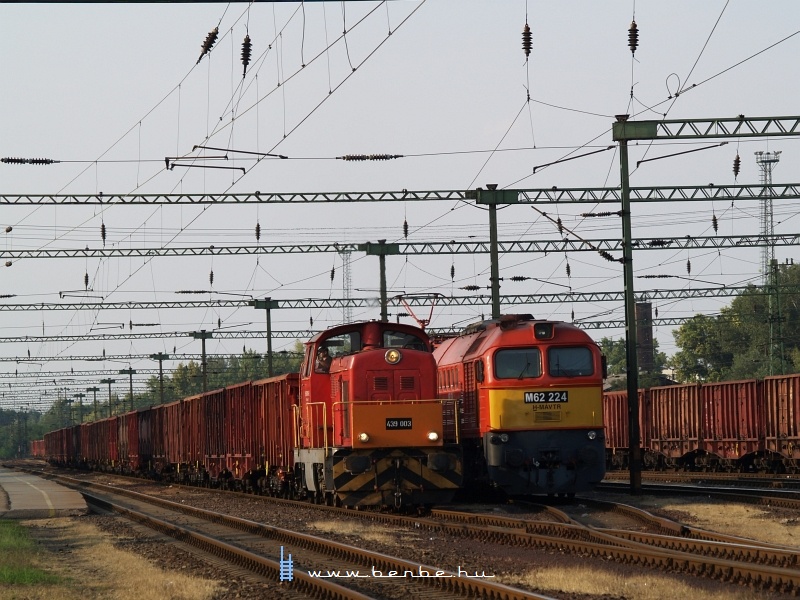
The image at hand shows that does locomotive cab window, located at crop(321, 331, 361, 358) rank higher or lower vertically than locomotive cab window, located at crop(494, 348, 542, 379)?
higher

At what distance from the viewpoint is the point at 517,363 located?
2311cm

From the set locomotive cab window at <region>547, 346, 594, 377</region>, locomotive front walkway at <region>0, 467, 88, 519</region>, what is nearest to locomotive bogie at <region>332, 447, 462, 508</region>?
locomotive cab window at <region>547, 346, 594, 377</region>

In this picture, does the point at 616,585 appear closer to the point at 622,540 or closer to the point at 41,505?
the point at 622,540

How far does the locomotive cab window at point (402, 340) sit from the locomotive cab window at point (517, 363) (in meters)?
1.56

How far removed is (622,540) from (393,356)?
26.3 feet

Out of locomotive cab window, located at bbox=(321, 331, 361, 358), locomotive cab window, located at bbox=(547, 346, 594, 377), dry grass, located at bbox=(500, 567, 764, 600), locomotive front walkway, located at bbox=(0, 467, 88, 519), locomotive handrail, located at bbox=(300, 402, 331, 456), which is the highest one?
locomotive cab window, located at bbox=(321, 331, 361, 358)

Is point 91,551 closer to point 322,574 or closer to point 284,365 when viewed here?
point 322,574

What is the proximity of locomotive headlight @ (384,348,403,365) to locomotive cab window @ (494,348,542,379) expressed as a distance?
81.9 inches

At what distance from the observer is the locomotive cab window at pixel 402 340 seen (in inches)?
920

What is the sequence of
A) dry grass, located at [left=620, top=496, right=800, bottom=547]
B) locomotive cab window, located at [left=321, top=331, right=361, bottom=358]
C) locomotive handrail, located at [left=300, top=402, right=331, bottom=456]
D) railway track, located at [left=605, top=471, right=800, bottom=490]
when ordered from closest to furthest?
dry grass, located at [left=620, top=496, right=800, bottom=547] < locomotive handrail, located at [left=300, top=402, right=331, bottom=456] < locomotive cab window, located at [left=321, top=331, right=361, bottom=358] < railway track, located at [left=605, top=471, right=800, bottom=490]

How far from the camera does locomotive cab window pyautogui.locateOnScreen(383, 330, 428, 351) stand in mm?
23359

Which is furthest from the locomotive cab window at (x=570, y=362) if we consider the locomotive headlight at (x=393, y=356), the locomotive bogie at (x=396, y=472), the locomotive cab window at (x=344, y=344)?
the locomotive cab window at (x=344, y=344)

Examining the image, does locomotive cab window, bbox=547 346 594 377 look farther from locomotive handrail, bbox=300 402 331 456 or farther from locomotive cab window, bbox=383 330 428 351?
locomotive handrail, bbox=300 402 331 456

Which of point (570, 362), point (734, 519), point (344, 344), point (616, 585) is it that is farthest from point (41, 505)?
point (616, 585)
